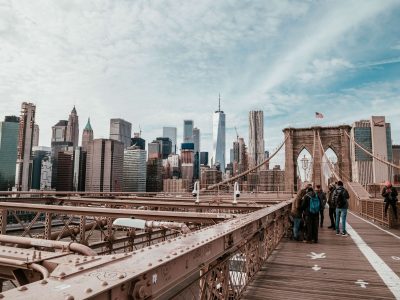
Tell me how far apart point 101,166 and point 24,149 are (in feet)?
161

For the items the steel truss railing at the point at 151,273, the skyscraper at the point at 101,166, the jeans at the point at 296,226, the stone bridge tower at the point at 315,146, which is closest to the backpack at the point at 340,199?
the jeans at the point at 296,226

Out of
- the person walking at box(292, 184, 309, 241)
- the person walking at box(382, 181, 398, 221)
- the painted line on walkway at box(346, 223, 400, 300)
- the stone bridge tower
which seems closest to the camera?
the painted line on walkway at box(346, 223, 400, 300)

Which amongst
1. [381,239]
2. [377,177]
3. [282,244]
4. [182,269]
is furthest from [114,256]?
[377,177]

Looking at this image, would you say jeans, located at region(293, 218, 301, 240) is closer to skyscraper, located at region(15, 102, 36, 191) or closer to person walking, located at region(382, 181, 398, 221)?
person walking, located at region(382, 181, 398, 221)

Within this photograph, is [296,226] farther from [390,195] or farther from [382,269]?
[390,195]

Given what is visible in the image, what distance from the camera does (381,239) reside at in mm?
11078

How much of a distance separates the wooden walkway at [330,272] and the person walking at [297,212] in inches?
15.5

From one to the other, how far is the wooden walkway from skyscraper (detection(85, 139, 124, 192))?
618 feet

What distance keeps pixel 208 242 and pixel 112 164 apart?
199398 millimetres

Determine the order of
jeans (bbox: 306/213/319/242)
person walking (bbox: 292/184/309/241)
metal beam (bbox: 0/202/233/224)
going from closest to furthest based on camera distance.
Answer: metal beam (bbox: 0/202/233/224), jeans (bbox: 306/213/319/242), person walking (bbox: 292/184/309/241)

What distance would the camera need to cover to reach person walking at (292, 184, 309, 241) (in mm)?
10305

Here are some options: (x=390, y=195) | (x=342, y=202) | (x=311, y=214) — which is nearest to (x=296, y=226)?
(x=311, y=214)

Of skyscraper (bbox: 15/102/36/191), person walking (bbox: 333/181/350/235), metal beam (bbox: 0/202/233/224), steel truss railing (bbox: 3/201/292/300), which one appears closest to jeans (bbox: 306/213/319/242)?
person walking (bbox: 333/181/350/235)

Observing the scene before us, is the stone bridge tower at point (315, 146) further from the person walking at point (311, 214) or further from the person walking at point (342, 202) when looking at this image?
the person walking at point (311, 214)
